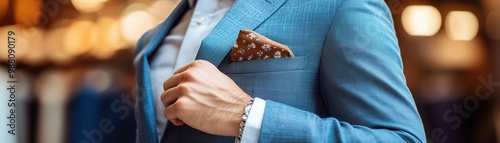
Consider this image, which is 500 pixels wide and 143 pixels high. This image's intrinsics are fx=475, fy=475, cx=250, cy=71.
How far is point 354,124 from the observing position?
1.57 ft

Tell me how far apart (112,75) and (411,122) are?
38.9 inches

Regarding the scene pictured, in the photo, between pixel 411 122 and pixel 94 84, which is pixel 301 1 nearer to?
pixel 411 122

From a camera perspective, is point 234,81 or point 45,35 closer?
point 234,81

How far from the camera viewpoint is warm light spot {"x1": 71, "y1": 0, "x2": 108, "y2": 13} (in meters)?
1.33

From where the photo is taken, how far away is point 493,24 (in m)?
1.49

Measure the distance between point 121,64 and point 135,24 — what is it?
0.15m

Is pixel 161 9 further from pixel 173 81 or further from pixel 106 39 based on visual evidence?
pixel 173 81

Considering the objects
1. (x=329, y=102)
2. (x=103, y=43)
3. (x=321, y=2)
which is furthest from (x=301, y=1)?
(x=103, y=43)

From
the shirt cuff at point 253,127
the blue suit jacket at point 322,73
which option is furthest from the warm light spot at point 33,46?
the shirt cuff at point 253,127

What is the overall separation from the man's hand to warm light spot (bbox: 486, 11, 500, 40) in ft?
4.16

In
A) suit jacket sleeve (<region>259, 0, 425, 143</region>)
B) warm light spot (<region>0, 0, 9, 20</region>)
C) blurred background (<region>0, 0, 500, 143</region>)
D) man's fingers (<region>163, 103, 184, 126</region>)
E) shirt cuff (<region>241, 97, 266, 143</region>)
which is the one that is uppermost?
suit jacket sleeve (<region>259, 0, 425, 143</region>)

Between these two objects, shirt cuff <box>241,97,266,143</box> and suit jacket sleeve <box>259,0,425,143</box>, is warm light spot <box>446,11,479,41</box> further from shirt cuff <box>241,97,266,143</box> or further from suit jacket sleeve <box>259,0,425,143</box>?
shirt cuff <box>241,97,266,143</box>

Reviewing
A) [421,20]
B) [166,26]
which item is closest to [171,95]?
[166,26]

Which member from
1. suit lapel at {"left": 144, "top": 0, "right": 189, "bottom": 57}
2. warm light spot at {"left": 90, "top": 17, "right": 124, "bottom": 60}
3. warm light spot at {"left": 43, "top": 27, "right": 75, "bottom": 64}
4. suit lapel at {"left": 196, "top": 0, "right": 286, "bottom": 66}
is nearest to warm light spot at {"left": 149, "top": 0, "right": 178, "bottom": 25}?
warm light spot at {"left": 90, "top": 17, "right": 124, "bottom": 60}
